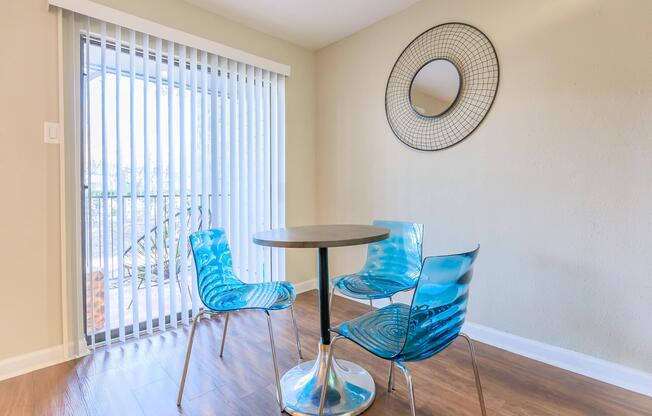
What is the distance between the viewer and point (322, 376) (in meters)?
1.66

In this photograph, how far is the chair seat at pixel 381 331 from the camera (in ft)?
3.92

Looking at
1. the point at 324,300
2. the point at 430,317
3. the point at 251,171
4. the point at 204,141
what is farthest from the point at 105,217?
the point at 430,317

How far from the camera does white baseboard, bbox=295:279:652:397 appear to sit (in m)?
1.66

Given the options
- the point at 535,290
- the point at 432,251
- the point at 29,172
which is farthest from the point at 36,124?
the point at 535,290

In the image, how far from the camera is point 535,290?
200 centimetres

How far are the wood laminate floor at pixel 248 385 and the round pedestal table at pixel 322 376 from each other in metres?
0.08

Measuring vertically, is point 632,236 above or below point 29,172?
below

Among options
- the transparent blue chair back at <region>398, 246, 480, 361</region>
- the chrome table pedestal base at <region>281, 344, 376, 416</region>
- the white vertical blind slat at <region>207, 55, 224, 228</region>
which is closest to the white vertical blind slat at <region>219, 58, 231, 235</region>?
the white vertical blind slat at <region>207, 55, 224, 228</region>

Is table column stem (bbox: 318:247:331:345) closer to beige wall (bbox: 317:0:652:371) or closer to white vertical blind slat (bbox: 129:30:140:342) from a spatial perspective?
beige wall (bbox: 317:0:652:371)

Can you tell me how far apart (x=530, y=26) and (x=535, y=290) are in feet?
5.25

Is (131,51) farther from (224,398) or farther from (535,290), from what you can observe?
(535,290)

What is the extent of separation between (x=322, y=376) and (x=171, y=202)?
1.63 metres

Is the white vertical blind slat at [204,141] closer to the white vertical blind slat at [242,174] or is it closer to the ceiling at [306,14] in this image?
the white vertical blind slat at [242,174]

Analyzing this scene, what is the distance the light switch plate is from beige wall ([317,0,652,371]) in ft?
7.68
